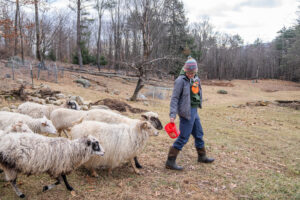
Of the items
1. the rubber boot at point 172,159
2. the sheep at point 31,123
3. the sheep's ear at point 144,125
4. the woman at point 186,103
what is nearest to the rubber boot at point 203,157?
the woman at point 186,103

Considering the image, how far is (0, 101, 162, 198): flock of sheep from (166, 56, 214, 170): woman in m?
0.65

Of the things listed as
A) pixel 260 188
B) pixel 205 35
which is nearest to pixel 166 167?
pixel 260 188

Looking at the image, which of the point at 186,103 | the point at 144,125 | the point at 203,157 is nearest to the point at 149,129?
the point at 144,125

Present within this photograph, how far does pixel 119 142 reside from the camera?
14.1 ft

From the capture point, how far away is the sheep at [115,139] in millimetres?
4199

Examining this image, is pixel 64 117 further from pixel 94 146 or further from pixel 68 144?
pixel 94 146

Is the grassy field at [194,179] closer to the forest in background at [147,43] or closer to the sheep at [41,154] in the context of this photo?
the sheep at [41,154]

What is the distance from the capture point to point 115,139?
431 centimetres

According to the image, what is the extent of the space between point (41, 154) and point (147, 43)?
13.9 metres

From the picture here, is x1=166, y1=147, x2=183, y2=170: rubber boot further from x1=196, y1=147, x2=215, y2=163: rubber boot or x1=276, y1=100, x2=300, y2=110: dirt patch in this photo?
x1=276, y1=100, x2=300, y2=110: dirt patch

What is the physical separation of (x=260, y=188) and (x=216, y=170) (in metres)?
0.97

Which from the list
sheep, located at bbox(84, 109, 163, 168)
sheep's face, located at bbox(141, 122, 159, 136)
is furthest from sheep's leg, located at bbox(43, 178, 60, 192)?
sheep, located at bbox(84, 109, 163, 168)

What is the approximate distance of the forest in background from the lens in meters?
16.9

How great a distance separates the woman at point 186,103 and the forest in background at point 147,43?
9291mm
